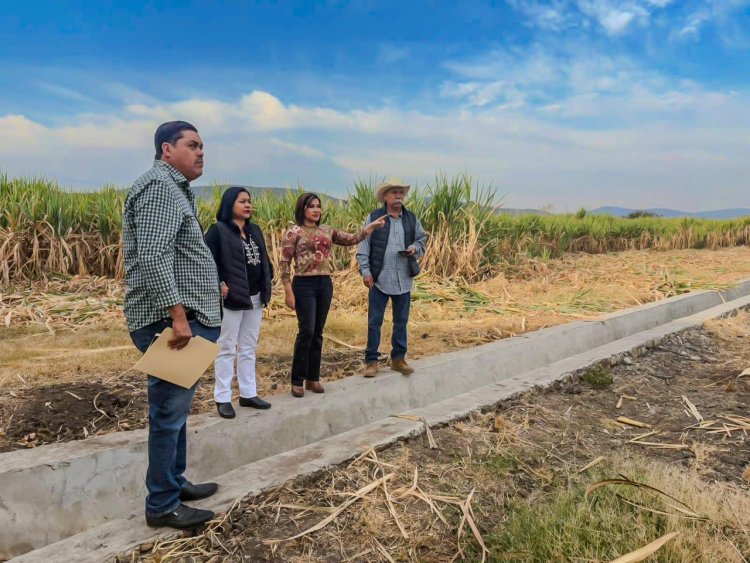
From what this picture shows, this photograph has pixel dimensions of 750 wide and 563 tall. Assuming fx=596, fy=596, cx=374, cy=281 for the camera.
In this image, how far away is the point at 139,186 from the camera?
255 cm

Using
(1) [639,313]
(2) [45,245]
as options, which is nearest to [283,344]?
(1) [639,313]

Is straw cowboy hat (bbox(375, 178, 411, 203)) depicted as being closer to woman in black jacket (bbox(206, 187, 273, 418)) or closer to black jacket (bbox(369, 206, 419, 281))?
black jacket (bbox(369, 206, 419, 281))

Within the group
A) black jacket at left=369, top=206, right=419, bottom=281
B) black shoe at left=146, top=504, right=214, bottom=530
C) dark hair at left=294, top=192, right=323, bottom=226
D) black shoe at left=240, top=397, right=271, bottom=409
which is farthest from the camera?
black jacket at left=369, top=206, right=419, bottom=281

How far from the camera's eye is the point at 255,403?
4168 millimetres

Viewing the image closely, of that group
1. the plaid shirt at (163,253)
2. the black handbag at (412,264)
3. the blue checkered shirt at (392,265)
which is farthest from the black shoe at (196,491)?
the black handbag at (412,264)

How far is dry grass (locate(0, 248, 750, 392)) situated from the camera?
18.8 ft

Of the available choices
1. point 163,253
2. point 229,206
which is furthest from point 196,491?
point 229,206

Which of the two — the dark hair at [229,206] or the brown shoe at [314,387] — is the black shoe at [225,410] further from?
the dark hair at [229,206]

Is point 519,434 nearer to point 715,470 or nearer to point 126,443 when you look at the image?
point 715,470

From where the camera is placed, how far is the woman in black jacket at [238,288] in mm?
3783

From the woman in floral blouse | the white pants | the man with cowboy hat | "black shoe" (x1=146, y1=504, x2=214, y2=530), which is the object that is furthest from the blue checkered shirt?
"black shoe" (x1=146, y1=504, x2=214, y2=530)

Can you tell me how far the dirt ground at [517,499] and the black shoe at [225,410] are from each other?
839 millimetres

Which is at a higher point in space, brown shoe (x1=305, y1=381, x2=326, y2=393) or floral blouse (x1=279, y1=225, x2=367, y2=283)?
floral blouse (x1=279, y1=225, x2=367, y2=283)

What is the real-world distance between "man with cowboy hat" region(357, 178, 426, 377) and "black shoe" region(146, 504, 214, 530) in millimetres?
2224
